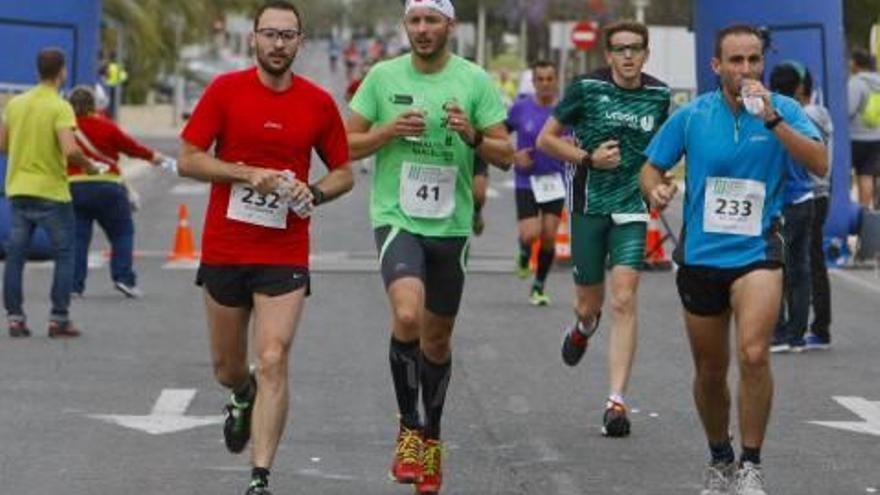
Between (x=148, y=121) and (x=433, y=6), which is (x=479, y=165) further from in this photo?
(x=148, y=121)

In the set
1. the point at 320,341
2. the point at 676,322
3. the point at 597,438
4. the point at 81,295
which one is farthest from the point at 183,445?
the point at 81,295

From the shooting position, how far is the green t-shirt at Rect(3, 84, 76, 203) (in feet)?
53.4

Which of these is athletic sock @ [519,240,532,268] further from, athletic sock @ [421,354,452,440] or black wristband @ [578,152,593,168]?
athletic sock @ [421,354,452,440]

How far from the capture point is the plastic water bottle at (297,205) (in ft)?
30.6

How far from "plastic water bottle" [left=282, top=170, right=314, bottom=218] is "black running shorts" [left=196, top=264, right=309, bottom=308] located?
23 centimetres

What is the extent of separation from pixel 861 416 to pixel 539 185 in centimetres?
658

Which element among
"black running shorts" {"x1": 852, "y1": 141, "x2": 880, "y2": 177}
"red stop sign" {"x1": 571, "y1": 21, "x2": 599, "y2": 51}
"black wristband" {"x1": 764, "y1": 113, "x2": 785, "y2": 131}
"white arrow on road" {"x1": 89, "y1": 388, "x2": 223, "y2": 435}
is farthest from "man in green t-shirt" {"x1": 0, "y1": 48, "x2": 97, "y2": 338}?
"red stop sign" {"x1": 571, "y1": 21, "x2": 599, "y2": 51}

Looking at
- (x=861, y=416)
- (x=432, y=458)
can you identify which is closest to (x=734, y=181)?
(x=432, y=458)

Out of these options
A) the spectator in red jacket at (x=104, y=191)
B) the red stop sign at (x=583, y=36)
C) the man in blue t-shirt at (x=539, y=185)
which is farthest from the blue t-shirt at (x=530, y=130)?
the red stop sign at (x=583, y=36)

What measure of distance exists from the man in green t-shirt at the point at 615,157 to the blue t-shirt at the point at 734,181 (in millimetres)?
2393

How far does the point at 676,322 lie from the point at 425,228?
803 cm

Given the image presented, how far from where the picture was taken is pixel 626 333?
12164 millimetres

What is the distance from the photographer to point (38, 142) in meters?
16.3

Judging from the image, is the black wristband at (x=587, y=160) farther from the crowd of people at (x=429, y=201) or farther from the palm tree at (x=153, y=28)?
the palm tree at (x=153, y=28)
